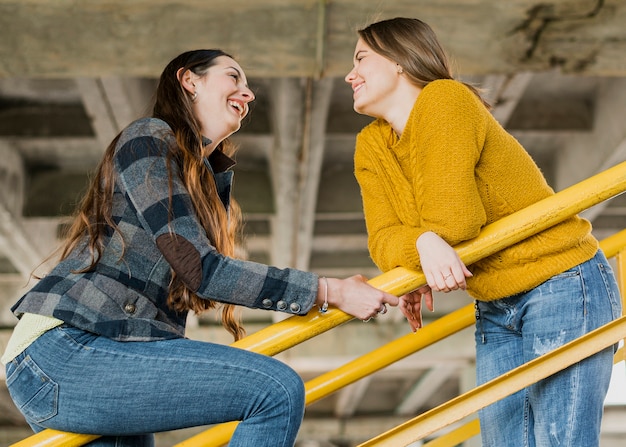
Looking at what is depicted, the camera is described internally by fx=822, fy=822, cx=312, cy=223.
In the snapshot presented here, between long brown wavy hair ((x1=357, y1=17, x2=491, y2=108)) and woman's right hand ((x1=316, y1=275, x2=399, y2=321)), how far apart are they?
2.10ft

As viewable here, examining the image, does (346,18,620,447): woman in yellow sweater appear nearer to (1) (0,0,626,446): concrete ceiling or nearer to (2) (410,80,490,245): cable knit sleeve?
(2) (410,80,490,245): cable knit sleeve

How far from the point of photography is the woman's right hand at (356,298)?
5.92 feet

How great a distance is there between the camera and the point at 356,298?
5.98 feet

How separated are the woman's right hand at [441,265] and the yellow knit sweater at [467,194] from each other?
0.03 m

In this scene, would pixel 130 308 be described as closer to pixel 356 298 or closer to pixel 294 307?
pixel 294 307

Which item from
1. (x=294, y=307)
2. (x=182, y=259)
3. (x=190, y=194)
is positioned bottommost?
(x=294, y=307)

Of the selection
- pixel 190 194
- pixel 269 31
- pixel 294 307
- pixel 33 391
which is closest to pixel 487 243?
pixel 294 307

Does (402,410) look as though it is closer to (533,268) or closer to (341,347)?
(341,347)

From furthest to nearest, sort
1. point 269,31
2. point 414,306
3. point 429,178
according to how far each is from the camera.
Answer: point 269,31 < point 414,306 < point 429,178

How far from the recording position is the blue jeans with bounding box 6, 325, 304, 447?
1676 mm

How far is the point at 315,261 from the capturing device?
10328 millimetres

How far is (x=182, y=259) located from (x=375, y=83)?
76 centimetres

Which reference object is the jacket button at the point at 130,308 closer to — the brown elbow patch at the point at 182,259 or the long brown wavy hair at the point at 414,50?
the brown elbow patch at the point at 182,259

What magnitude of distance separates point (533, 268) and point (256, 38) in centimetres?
282
